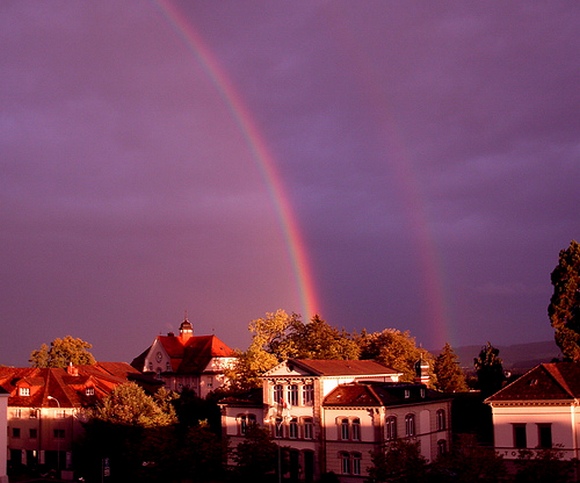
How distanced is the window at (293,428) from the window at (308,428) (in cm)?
104

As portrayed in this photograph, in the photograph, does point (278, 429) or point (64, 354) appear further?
point (64, 354)

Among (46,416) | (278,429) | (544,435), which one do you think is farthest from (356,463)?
(46,416)

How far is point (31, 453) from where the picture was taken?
92.5 meters

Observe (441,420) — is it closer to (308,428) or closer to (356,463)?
(356,463)

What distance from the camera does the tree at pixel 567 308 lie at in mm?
77188

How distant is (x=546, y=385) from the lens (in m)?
60.8

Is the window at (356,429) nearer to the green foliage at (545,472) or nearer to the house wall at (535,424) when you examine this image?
the house wall at (535,424)

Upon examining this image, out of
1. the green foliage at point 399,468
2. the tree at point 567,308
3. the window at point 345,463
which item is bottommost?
the window at point 345,463

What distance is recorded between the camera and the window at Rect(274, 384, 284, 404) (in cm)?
7294

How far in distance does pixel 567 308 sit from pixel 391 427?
22728mm

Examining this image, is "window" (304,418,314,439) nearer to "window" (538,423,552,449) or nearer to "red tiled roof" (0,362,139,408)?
"window" (538,423,552,449)

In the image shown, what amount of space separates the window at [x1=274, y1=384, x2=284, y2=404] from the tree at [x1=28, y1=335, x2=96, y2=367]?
262 ft

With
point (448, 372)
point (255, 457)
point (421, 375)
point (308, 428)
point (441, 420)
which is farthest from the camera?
point (448, 372)

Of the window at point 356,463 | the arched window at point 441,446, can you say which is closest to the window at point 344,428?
the window at point 356,463
